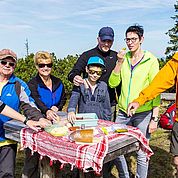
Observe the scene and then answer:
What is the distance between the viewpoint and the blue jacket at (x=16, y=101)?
3.05m

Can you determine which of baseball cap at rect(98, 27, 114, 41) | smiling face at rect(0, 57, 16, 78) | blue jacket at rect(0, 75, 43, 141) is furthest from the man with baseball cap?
smiling face at rect(0, 57, 16, 78)

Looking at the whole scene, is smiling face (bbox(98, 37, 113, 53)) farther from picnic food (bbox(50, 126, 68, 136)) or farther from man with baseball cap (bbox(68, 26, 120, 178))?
picnic food (bbox(50, 126, 68, 136))

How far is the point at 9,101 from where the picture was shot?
10.1 ft

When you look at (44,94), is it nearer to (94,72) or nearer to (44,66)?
(44,66)

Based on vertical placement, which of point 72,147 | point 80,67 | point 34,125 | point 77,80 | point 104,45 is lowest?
point 72,147

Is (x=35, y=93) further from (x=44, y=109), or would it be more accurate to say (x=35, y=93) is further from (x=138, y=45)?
(x=138, y=45)

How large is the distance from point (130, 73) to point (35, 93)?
102 centimetres

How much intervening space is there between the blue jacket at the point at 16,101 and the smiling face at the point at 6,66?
Result: 0.08 metres

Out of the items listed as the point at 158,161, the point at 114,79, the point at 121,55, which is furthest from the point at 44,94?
the point at 158,161

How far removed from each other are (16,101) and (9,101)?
0.23ft

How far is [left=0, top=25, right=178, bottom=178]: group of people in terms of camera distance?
304 centimetres

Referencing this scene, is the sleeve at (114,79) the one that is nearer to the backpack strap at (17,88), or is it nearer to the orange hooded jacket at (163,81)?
the orange hooded jacket at (163,81)

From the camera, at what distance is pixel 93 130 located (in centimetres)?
276

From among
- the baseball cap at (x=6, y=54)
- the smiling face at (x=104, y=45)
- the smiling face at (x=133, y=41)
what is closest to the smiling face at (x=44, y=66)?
the baseball cap at (x=6, y=54)
